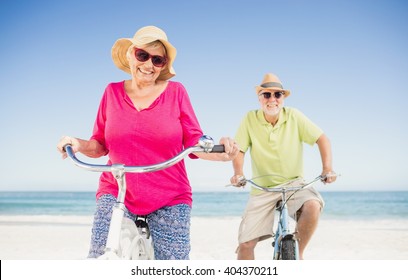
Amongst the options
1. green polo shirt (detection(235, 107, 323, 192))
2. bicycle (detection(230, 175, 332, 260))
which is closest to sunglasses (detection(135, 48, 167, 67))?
bicycle (detection(230, 175, 332, 260))

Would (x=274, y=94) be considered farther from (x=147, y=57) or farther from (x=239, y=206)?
(x=239, y=206)

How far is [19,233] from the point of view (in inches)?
476

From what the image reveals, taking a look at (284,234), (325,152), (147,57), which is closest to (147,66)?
(147,57)

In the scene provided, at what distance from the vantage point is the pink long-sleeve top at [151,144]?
232 centimetres

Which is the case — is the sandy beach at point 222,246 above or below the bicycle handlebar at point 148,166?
below

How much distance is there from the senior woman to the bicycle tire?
1050mm

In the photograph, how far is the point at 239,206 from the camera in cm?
2455

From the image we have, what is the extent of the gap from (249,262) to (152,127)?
32.8 inches

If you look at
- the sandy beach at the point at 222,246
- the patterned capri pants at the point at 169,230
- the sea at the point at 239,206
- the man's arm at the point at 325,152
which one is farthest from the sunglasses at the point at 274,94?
the sea at the point at 239,206

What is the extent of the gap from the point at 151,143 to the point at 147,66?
16.9 inches

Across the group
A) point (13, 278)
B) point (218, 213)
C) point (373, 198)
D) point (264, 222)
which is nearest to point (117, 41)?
point (13, 278)

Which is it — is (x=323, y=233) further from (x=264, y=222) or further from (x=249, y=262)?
(x=249, y=262)

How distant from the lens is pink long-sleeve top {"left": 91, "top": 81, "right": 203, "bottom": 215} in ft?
7.63

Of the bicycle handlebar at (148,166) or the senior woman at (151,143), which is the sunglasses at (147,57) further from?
the bicycle handlebar at (148,166)
